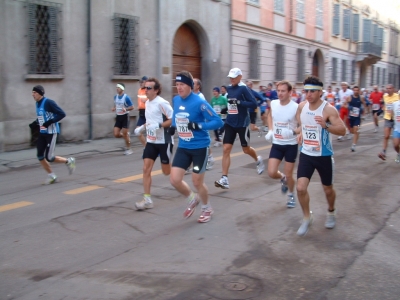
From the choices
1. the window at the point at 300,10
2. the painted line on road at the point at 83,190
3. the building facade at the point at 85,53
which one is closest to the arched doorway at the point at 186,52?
the building facade at the point at 85,53

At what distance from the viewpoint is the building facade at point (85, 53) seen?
41.4ft

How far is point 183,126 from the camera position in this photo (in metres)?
5.77

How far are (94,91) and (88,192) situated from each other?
799 centimetres

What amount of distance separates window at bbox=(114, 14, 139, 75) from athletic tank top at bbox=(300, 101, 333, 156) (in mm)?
11351

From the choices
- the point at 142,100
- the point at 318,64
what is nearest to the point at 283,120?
the point at 142,100

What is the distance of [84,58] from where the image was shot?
48.1 ft

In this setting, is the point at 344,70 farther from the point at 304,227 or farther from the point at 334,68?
the point at 304,227

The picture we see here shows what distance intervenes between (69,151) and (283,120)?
7.76 metres

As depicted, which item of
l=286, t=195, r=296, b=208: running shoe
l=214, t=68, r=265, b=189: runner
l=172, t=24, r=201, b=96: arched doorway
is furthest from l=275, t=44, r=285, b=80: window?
l=286, t=195, r=296, b=208: running shoe

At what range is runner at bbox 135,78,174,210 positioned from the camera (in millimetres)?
6496

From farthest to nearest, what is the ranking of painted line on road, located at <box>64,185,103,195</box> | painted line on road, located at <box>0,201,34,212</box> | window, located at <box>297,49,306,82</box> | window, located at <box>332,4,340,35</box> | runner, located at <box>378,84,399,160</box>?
1. window, located at <box>332,4,340,35</box>
2. window, located at <box>297,49,306,82</box>
3. runner, located at <box>378,84,399,160</box>
4. painted line on road, located at <box>64,185,103,195</box>
5. painted line on road, located at <box>0,201,34,212</box>

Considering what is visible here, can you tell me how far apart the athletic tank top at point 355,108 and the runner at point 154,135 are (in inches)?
338

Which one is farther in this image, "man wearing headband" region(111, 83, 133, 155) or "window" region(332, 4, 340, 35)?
"window" region(332, 4, 340, 35)

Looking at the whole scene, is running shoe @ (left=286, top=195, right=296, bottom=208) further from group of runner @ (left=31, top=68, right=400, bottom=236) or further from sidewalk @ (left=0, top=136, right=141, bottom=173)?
sidewalk @ (left=0, top=136, right=141, bottom=173)
